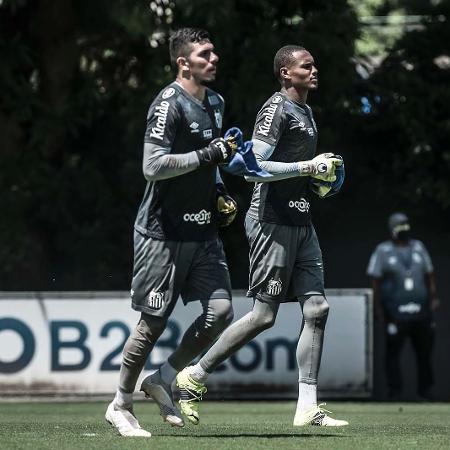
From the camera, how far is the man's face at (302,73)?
827cm

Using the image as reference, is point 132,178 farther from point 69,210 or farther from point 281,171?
point 281,171

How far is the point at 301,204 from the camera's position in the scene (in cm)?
→ 823

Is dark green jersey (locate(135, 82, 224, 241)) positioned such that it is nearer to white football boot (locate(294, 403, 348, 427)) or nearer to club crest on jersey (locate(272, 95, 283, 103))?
club crest on jersey (locate(272, 95, 283, 103))

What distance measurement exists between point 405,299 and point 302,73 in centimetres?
736

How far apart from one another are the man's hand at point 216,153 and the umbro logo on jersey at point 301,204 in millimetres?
950

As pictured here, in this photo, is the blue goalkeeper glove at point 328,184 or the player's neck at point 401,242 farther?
the player's neck at point 401,242

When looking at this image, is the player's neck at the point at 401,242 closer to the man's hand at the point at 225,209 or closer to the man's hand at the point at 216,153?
the man's hand at the point at 225,209

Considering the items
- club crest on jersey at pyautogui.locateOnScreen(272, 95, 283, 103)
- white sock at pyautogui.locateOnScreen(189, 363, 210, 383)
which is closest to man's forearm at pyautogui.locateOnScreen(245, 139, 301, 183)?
club crest on jersey at pyautogui.locateOnScreen(272, 95, 283, 103)

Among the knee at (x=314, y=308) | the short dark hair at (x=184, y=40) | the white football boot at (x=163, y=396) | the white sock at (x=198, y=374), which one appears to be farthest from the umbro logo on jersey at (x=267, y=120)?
the white football boot at (x=163, y=396)

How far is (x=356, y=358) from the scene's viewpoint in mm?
14367

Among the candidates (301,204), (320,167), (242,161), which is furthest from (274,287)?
(242,161)

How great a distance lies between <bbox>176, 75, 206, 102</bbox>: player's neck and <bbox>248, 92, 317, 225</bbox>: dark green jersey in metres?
0.64

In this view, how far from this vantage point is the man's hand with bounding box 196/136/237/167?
7266mm

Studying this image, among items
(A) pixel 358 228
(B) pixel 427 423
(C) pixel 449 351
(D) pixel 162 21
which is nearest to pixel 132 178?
(D) pixel 162 21
